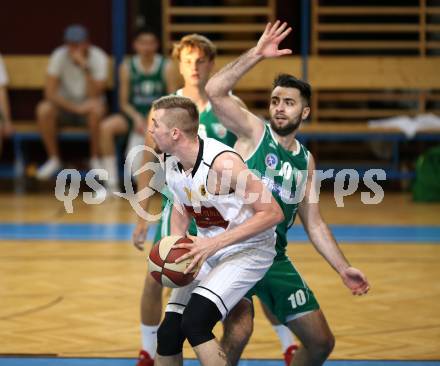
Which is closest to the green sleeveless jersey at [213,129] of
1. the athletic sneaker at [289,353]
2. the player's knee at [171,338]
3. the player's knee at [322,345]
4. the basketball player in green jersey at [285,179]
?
the basketball player in green jersey at [285,179]

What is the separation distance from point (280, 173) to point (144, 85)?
671 centimetres

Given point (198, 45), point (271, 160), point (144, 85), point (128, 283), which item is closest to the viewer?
point (271, 160)

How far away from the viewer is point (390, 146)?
12.7 m

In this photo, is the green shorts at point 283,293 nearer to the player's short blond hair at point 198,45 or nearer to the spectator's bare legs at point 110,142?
the player's short blond hair at point 198,45

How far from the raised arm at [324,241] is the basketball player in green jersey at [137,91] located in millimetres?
6445

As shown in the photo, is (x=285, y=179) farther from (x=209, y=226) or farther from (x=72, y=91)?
(x=72, y=91)

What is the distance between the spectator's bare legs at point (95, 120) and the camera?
11656mm

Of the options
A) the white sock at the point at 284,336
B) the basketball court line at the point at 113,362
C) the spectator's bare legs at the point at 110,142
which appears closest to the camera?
the basketball court line at the point at 113,362

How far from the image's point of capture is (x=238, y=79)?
15.8 feet

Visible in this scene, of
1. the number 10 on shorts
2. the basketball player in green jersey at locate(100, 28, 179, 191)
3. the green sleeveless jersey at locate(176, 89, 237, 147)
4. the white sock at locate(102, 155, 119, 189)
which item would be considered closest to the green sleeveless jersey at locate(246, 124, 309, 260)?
the number 10 on shorts

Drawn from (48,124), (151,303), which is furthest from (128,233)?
(151,303)

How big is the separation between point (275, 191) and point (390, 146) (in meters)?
8.00

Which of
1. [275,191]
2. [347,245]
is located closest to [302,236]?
[347,245]

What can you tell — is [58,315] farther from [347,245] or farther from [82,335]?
[347,245]
